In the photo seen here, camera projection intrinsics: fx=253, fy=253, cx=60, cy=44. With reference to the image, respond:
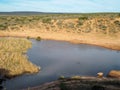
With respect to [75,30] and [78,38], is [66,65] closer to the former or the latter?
[78,38]

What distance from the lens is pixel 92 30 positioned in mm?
65562

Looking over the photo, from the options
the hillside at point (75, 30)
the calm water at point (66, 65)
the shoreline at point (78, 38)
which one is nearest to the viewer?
the calm water at point (66, 65)

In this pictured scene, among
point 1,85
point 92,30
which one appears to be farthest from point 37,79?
point 92,30

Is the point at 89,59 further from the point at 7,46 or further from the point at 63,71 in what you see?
the point at 7,46

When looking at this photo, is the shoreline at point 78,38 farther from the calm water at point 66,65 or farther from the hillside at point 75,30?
the calm water at point 66,65

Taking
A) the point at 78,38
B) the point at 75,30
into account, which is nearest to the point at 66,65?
the point at 78,38

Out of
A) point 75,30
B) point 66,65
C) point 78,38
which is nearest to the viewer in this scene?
point 66,65

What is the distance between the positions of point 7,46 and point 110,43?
897 inches

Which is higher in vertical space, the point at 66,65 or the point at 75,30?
the point at 75,30

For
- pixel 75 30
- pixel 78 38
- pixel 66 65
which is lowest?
pixel 78 38

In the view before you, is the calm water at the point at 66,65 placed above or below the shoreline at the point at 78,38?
above

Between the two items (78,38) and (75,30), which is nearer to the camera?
(78,38)

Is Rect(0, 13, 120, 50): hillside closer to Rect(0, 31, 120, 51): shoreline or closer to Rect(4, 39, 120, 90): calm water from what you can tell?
Rect(0, 31, 120, 51): shoreline

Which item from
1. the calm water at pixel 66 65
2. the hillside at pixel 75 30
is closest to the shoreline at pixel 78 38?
the hillside at pixel 75 30
